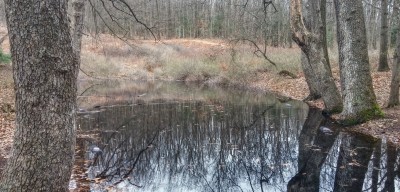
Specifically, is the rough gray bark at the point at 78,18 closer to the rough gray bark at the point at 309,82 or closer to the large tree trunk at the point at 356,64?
the large tree trunk at the point at 356,64

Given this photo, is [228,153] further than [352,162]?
Yes

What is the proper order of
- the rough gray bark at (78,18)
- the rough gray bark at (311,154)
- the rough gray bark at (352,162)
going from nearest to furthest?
the rough gray bark at (352,162) → the rough gray bark at (311,154) → the rough gray bark at (78,18)

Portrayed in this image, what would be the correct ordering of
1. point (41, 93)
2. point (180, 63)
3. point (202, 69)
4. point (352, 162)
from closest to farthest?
point (41, 93) → point (352, 162) → point (202, 69) → point (180, 63)

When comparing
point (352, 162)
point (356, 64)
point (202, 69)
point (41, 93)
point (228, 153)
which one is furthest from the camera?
point (202, 69)

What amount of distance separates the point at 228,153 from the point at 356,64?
4441 mm

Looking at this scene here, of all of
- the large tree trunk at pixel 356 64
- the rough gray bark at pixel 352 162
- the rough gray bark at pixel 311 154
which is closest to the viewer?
the rough gray bark at pixel 352 162

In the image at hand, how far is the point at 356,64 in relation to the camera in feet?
34.9

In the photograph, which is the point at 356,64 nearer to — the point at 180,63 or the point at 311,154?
the point at 311,154

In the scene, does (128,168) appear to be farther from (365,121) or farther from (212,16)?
(212,16)

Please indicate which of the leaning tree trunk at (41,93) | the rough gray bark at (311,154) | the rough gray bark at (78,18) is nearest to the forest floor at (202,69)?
the rough gray bark at (311,154)

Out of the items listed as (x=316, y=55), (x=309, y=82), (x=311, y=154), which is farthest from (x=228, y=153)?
(x=309, y=82)

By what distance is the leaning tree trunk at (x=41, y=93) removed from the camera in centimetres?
367

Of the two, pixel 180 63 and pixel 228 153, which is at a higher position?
pixel 180 63

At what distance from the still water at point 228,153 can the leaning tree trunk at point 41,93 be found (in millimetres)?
2924
